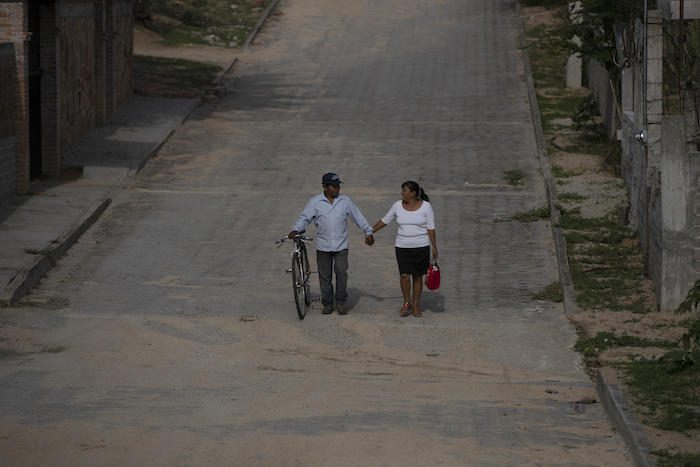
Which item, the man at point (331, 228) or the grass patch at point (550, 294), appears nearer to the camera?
the man at point (331, 228)

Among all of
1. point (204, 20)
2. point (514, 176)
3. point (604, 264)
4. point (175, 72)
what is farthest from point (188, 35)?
point (604, 264)

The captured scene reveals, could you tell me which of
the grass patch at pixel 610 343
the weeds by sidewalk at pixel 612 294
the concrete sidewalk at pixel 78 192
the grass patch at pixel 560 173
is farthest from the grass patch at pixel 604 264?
the concrete sidewalk at pixel 78 192

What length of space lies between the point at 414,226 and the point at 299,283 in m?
1.63

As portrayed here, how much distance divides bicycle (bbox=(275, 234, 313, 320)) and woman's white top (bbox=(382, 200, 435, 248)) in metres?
1.15

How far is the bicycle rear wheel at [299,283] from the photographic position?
1304 cm

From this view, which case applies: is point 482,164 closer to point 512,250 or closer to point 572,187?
point 572,187

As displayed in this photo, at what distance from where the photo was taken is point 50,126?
72.0ft

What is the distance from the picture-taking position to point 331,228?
43.3 ft

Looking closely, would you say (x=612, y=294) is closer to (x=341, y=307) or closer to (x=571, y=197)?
(x=341, y=307)

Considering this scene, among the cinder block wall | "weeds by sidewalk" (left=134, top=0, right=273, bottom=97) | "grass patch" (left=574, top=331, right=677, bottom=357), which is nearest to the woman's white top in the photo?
"grass patch" (left=574, top=331, right=677, bottom=357)

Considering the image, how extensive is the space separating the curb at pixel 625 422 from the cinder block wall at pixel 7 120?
12997 mm

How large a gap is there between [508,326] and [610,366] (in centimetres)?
216

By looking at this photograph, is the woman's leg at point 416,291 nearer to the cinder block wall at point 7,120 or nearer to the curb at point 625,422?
the curb at point 625,422

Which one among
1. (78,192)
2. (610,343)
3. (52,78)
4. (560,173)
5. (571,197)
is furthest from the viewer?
(52,78)
